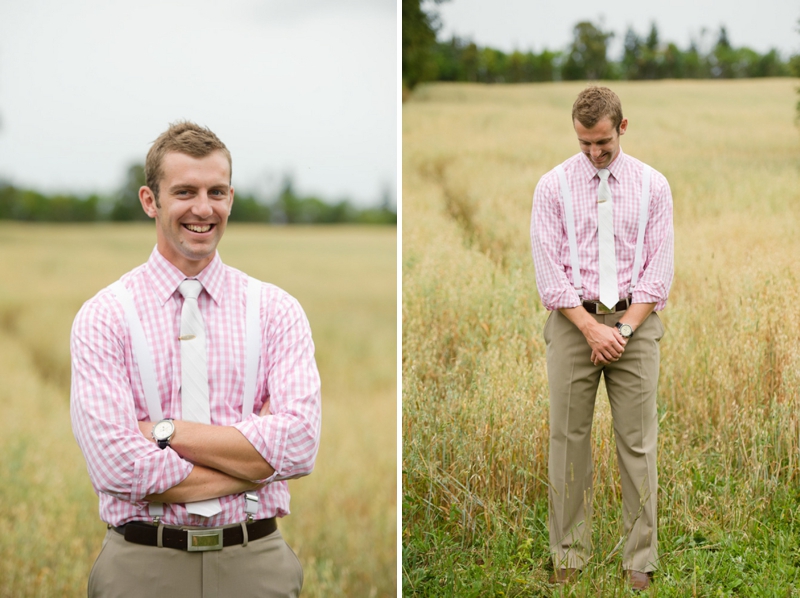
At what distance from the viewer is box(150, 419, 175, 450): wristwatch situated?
5.31ft

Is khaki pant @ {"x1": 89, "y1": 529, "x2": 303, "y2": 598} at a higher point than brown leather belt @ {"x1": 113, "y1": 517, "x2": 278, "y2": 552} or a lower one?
lower

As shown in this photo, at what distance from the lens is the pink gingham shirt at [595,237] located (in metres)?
2.24

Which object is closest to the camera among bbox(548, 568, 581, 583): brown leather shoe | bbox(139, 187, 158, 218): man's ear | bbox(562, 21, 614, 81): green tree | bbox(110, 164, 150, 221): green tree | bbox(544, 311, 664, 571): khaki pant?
bbox(139, 187, 158, 218): man's ear

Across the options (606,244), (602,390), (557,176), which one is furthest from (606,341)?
(557,176)

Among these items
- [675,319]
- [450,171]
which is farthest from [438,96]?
[675,319]

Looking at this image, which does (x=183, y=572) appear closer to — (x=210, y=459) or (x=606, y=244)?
(x=210, y=459)

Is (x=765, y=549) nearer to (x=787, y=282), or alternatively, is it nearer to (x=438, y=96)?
(x=787, y=282)

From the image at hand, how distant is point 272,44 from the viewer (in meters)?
3.20

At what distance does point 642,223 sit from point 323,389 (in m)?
2.64

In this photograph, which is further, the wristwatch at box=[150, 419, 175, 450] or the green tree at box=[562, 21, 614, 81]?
the green tree at box=[562, 21, 614, 81]

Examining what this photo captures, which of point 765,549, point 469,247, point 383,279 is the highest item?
point 469,247

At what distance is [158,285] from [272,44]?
1.81m

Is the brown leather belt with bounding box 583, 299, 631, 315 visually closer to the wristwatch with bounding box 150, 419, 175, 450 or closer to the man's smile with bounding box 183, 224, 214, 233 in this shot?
the man's smile with bounding box 183, 224, 214, 233

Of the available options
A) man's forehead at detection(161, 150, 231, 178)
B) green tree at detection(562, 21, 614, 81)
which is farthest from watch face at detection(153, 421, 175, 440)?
green tree at detection(562, 21, 614, 81)
